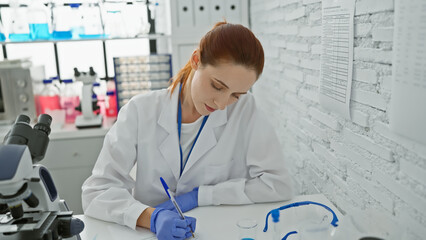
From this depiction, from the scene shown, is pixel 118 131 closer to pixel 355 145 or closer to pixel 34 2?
pixel 355 145

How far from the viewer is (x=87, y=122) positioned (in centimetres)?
256

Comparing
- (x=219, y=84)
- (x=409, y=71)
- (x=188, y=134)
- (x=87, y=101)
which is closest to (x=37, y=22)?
(x=87, y=101)

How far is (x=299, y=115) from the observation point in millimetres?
1807

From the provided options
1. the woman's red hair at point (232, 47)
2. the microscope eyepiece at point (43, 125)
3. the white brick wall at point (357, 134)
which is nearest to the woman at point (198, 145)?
the woman's red hair at point (232, 47)

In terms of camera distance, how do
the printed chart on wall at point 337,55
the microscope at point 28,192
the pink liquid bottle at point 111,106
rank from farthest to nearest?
the pink liquid bottle at point 111,106, the printed chart on wall at point 337,55, the microscope at point 28,192

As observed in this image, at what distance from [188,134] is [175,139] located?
2.8 inches

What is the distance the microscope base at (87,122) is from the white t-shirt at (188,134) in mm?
1252

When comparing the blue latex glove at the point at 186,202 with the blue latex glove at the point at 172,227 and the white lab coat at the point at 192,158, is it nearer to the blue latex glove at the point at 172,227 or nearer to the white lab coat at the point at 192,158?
the white lab coat at the point at 192,158

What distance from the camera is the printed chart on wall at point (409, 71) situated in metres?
0.87

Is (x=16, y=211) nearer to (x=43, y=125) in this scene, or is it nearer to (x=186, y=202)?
(x=43, y=125)

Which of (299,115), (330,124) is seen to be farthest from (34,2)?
(330,124)

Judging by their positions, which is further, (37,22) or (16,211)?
(37,22)

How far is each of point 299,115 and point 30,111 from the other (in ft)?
6.27

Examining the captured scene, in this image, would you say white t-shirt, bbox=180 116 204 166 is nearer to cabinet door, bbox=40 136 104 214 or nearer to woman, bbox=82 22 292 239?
woman, bbox=82 22 292 239
